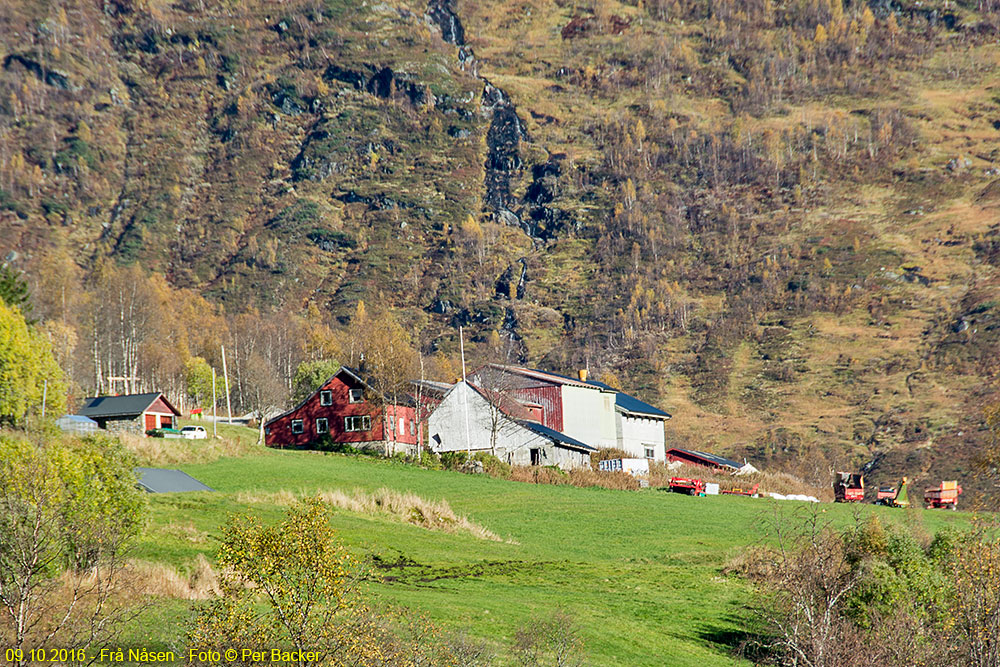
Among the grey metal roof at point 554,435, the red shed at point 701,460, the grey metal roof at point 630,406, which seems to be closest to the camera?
the grey metal roof at point 554,435

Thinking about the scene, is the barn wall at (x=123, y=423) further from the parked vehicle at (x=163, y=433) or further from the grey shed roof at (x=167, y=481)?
the grey shed roof at (x=167, y=481)

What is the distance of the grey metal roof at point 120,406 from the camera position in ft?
311

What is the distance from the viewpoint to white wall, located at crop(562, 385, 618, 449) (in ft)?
327

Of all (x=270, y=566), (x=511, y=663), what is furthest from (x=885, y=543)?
(x=270, y=566)

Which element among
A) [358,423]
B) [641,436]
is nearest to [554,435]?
[358,423]

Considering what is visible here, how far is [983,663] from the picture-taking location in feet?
78.6

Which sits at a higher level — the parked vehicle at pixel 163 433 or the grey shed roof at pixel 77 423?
the grey shed roof at pixel 77 423

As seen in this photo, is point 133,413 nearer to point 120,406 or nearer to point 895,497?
point 120,406

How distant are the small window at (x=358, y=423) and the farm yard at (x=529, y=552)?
61.6ft

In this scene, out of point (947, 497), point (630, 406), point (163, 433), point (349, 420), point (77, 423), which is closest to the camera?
point (947, 497)

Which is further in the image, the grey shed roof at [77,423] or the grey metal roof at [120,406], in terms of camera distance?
the grey metal roof at [120,406]

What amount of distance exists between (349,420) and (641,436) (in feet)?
106

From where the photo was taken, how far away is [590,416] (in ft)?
333

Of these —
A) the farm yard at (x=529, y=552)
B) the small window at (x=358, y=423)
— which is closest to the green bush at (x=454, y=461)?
the farm yard at (x=529, y=552)
